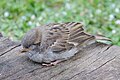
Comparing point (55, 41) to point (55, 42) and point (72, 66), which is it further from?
point (72, 66)

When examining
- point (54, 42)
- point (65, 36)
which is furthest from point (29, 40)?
point (65, 36)

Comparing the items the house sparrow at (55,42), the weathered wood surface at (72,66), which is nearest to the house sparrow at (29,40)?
the house sparrow at (55,42)

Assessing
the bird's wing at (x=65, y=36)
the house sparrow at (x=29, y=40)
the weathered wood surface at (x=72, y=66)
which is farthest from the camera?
the bird's wing at (x=65, y=36)

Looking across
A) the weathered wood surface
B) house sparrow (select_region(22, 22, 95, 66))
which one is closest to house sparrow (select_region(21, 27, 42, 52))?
house sparrow (select_region(22, 22, 95, 66))

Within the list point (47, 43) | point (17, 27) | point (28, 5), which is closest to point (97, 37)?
point (47, 43)

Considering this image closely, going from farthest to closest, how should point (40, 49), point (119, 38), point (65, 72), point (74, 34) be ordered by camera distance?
point (119, 38)
point (74, 34)
point (40, 49)
point (65, 72)

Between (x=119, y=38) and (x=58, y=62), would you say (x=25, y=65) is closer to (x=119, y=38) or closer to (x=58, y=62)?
(x=58, y=62)

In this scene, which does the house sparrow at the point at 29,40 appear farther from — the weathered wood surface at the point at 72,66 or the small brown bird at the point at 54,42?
the weathered wood surface at the point at 72,66
